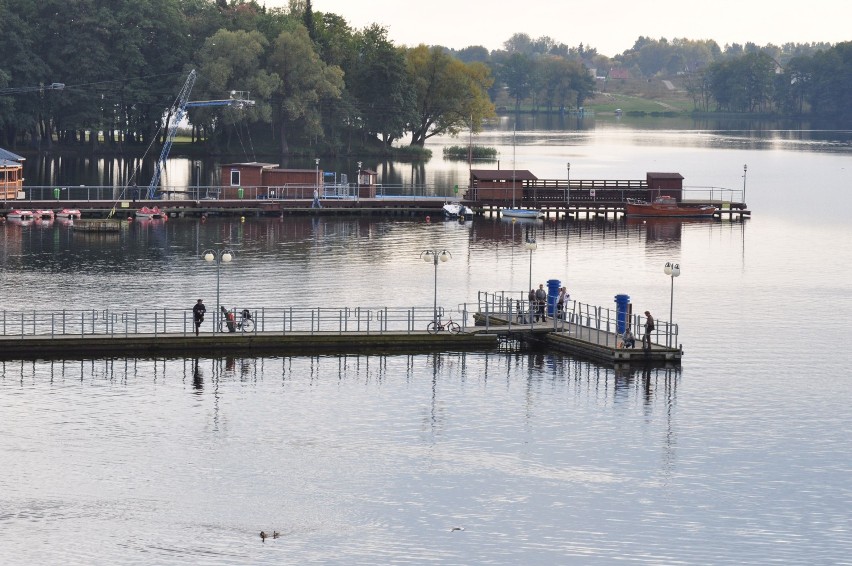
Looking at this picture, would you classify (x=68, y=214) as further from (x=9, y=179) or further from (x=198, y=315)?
(x=198, y=315)

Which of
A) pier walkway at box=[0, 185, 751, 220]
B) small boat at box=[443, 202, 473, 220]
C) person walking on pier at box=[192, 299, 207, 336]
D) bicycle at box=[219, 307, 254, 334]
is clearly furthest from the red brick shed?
person walking on pier at box=[192, 299, 207, 336]

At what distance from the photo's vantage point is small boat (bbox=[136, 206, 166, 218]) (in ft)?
475

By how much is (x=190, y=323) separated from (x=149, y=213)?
66.4 m

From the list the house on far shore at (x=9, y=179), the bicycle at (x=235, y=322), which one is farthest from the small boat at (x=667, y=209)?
the bicycle at (x=235, y=322)

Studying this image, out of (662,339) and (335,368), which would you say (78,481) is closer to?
(335,368)

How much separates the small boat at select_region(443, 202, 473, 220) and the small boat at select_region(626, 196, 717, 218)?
17.5 m

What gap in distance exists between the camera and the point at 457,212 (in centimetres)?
15362

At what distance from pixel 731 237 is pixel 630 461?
87.1m

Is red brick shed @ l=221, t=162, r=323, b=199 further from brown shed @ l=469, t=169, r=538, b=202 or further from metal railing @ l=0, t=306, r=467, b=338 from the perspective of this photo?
metal railing @ l=0, t=306, r=467, b=338

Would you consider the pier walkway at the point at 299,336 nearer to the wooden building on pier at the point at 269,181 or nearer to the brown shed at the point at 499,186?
the wooden building on pier at the point at 269,181

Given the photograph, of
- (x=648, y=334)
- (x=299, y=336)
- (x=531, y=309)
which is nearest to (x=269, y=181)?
(x=531, y=309)

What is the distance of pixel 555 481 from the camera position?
5634cm

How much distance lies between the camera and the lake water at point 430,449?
5003cm

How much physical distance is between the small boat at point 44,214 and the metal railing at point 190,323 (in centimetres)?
5591
